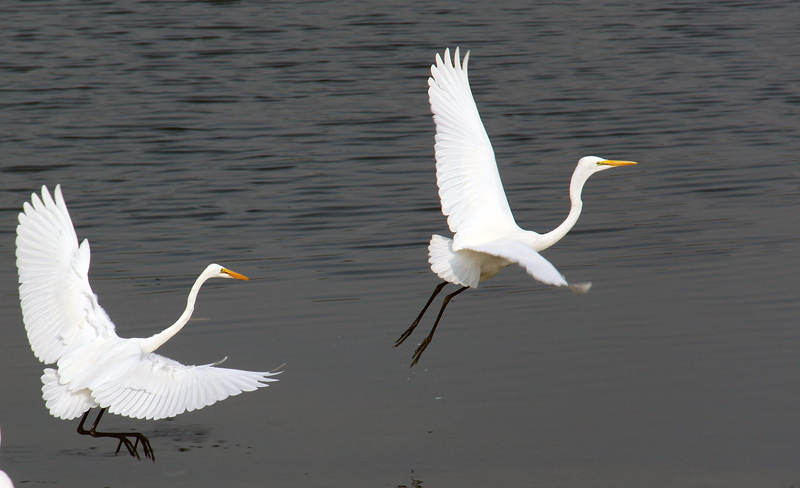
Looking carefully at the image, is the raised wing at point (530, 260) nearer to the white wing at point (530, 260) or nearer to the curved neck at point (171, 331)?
the white wing at point (530, 260)

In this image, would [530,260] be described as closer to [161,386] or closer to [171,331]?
[161,386]

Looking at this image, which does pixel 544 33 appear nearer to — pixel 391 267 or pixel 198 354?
pixel 391 267

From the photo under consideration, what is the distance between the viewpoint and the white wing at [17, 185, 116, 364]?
6.56 m

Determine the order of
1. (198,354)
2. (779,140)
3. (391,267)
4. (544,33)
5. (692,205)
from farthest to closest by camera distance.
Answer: (544,33) → (779,140) → (692,205) → (391,267) → (198,354)

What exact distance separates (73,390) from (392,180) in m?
6.99

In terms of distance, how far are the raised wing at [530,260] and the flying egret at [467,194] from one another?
55 centimetres

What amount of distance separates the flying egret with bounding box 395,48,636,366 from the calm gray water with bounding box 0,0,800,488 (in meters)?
0.69

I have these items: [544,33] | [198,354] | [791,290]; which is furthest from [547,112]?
[198,354]

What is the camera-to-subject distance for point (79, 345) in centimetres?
650

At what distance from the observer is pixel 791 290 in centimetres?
862

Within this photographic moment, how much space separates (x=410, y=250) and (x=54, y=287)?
13.4ft

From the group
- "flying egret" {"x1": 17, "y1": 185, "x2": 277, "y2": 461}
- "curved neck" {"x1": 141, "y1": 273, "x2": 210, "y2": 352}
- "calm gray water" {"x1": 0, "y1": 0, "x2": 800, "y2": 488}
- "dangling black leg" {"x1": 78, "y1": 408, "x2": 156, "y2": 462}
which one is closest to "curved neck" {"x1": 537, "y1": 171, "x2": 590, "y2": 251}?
"calm gray water" {"x1": 0, "y1": 0, "x2": 800, "y2": 488}

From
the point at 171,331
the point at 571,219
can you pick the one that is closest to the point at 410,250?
the point at 571,219

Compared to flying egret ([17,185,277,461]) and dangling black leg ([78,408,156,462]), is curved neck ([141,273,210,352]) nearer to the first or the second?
flying egret ([17,185,277,461])
